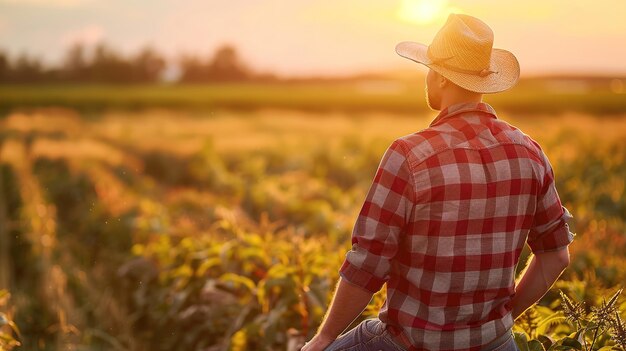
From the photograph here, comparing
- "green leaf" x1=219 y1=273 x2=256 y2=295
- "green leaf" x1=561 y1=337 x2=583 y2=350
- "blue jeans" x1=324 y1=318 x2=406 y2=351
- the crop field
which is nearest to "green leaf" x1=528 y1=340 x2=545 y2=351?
the crop field

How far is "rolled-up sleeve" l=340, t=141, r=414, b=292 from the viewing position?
2408 millimetres

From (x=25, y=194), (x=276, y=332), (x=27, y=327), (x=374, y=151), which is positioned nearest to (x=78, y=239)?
(x=25, y=194)

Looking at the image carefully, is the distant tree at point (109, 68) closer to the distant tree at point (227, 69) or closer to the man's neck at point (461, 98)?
the distant tree at point (227, 69)

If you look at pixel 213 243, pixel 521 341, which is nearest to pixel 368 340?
pixel 521 341

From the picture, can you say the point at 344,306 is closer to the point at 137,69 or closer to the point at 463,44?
the point at 463,44

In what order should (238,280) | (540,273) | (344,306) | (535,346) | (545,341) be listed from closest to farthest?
(344,306) < (540,273) < (535,346) < (545,341) < (238,280)

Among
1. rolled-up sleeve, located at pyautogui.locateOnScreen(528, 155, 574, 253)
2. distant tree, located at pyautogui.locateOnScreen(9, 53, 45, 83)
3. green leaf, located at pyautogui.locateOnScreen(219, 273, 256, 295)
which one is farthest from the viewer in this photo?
distant tree, located at pyautogui.locateOnScreen(9, 53, 45, 83)

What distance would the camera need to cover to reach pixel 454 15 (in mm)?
2682

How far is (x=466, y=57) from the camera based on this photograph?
8.44 feet

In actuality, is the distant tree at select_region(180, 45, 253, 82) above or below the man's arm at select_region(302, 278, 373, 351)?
below

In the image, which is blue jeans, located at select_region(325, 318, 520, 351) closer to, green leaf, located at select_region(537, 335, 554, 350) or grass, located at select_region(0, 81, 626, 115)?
green leaf, located at select_region(537, 335, 554, 350)

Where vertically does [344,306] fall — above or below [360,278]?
below

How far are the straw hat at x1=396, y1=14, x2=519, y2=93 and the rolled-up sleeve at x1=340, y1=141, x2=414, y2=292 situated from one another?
0.35 metres

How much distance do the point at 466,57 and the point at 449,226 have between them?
0.58 meters
